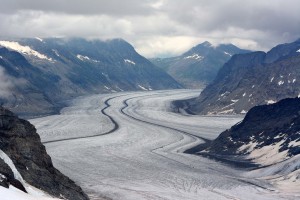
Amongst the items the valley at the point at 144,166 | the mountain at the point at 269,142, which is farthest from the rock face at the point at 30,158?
the mountain at the point at 269,142

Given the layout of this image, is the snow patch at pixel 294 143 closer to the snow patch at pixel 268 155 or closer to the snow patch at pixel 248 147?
the snow patch at pixel 268 155

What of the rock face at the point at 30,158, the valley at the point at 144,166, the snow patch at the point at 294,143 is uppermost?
the snow patch at the point at 294,143

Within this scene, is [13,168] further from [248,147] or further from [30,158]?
[248,147]

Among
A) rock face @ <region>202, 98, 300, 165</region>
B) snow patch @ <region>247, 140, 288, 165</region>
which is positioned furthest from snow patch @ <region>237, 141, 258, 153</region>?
snow patch @ <region>247, 140, 288, 165</region>

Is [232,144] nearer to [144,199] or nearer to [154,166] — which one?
[154,166]

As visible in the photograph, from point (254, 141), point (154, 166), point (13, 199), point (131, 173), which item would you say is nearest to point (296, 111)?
point (254, 141)

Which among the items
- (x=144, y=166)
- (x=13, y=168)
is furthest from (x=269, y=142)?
(x=13, y=168)
